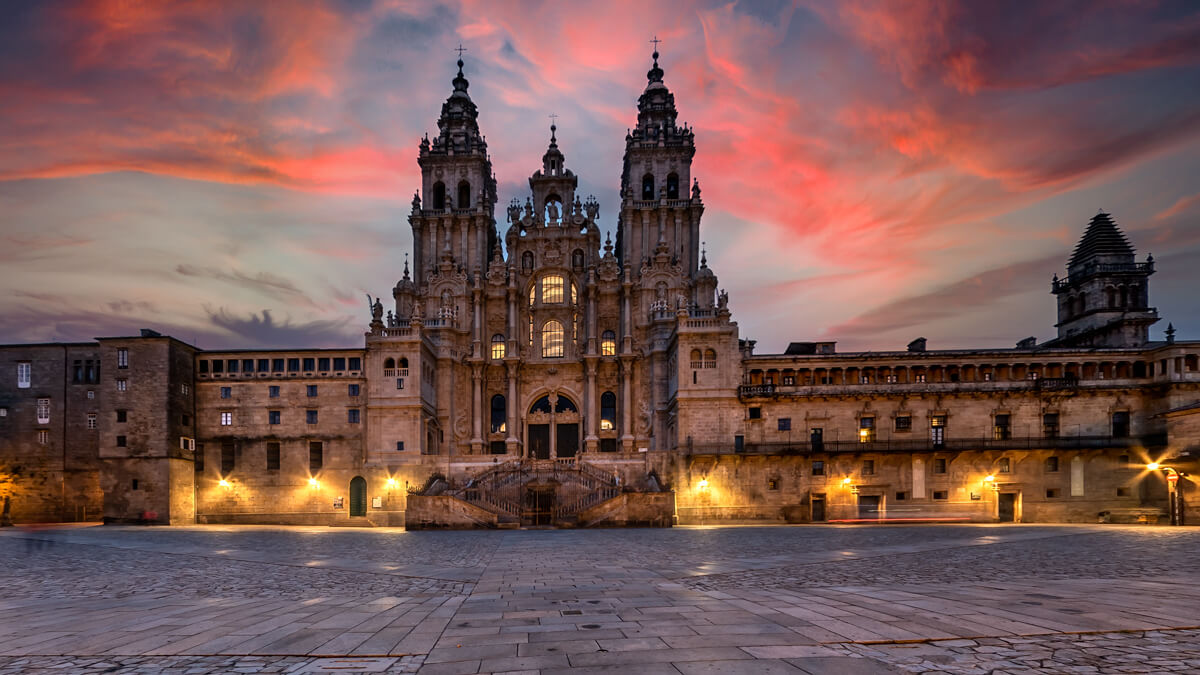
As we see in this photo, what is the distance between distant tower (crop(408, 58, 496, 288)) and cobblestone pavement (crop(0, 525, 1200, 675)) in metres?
40.2

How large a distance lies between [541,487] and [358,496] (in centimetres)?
1583

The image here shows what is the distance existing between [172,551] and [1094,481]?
5826 centimetres

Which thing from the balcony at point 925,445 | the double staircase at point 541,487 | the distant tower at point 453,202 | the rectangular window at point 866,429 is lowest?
the double staircase at point 541,487

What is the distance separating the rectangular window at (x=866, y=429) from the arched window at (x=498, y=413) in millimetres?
30715

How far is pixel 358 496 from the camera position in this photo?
2066 inches

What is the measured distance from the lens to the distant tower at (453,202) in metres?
64.6

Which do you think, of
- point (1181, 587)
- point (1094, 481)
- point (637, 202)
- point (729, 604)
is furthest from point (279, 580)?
point (1094, 481)

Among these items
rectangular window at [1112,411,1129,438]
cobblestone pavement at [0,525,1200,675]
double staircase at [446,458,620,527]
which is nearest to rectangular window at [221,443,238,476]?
double staircase at [446,458,620,527]

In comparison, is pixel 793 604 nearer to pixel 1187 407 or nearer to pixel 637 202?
pixel 1187 407

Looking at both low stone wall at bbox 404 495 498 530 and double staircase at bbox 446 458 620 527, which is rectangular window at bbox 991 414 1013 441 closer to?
double staircase at bbox 446 458 620 527

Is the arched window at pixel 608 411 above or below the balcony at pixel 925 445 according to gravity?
above

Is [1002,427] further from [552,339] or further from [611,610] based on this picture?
[611,610]

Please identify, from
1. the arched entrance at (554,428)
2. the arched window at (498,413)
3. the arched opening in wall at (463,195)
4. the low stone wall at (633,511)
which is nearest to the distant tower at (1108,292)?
the low stone wall at (633,511)

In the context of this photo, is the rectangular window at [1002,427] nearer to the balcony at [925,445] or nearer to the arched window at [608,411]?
the balcony at [925,445]
